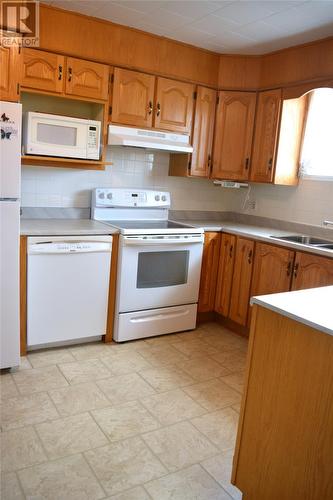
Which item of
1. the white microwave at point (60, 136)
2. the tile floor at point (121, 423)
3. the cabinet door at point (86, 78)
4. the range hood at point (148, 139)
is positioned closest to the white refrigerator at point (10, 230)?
the tile floor at point (121, 423)

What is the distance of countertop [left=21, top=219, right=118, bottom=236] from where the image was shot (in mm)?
2793

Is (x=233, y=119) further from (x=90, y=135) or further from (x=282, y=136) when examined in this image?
(x=90, y=135)

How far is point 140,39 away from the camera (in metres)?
3.28

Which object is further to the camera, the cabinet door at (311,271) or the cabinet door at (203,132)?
the cabinet door at (203,132)

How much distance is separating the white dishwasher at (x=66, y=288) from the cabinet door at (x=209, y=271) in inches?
37.8

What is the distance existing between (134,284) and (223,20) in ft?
6.80

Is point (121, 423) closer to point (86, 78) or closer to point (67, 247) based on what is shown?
point (67, 247)

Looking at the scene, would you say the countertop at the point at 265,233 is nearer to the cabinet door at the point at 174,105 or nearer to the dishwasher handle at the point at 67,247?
the cabinet door at the point at 174,105

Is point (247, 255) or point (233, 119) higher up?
point (233, 119)

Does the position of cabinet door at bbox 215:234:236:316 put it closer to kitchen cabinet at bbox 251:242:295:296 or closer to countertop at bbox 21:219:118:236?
kitchen cabinet at bbox 251:242:295:296

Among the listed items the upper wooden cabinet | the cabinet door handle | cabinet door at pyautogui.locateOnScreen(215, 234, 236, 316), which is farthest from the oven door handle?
the upper wooden cabinet

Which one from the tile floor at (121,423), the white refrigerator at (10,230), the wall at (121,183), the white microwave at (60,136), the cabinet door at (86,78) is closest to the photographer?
the tile floor at (121,423)

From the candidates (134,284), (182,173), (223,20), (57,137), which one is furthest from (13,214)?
(223,20)

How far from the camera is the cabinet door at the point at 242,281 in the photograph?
134 inches
